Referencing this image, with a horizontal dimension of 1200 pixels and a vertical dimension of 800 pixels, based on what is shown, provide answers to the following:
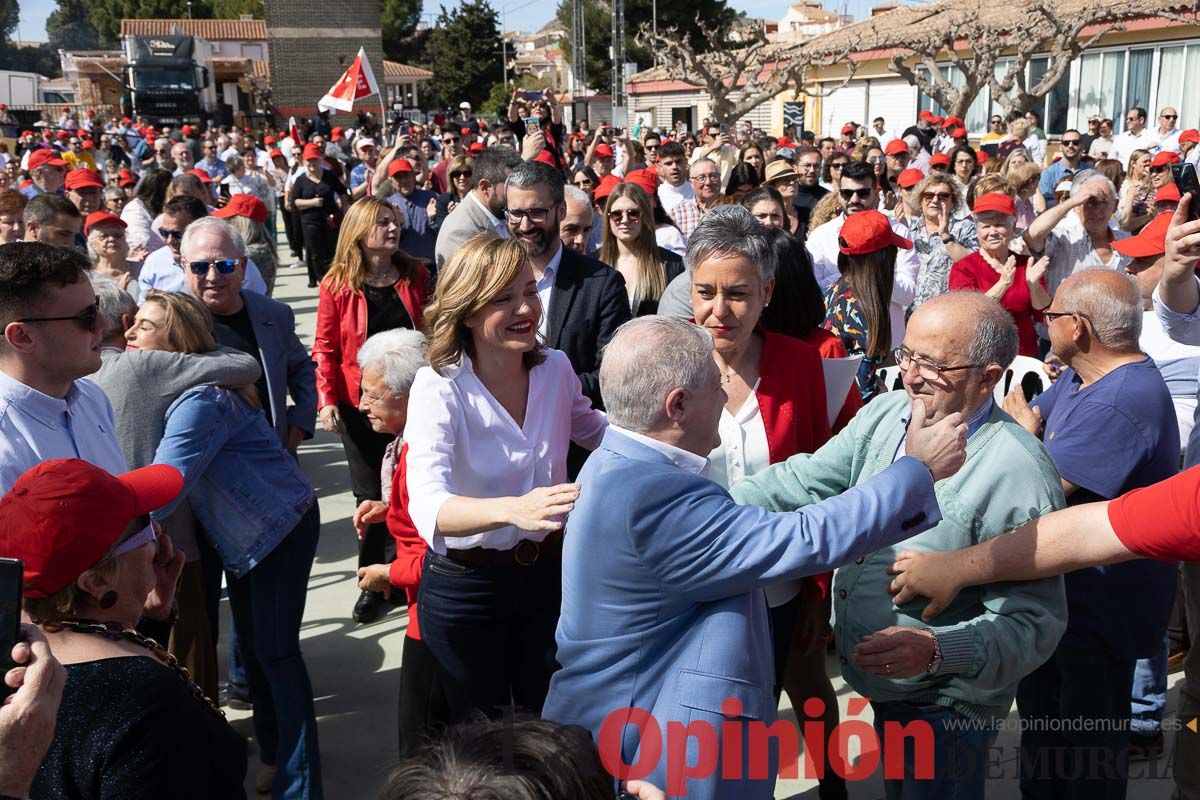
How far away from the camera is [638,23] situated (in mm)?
50812

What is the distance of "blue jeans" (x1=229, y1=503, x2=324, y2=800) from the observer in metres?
3.24

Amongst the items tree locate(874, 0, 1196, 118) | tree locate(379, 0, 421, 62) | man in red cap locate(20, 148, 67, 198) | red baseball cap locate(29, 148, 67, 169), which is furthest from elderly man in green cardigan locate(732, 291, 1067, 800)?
tree locate(379, 0, 421, 62)

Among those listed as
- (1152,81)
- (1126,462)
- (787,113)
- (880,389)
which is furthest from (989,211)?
(1152,81)

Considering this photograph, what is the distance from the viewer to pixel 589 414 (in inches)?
123

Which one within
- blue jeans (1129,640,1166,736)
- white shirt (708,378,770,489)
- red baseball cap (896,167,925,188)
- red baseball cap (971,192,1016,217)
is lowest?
blue jeans (1129,640,1166,736)

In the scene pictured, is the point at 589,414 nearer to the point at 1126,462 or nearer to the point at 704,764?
the point at 704,764

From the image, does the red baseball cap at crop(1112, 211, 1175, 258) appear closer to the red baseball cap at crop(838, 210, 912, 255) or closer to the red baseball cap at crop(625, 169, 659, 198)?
the red baseball cap at crop(838, 210, 912, 255)

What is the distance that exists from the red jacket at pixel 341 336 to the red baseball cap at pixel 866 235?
219 centimetres

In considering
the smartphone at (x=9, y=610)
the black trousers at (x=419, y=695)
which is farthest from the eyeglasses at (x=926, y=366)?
the smartphone at (x=9, y=610)

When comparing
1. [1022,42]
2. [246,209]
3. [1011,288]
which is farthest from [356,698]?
[1022,42]

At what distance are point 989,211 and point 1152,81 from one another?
2123 cm

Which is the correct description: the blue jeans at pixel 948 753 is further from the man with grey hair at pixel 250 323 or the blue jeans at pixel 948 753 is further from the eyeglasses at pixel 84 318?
the man with grey hair at pixel 250 323

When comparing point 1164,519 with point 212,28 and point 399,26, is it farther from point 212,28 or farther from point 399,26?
point 212,28

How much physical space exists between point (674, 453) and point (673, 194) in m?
7.20
